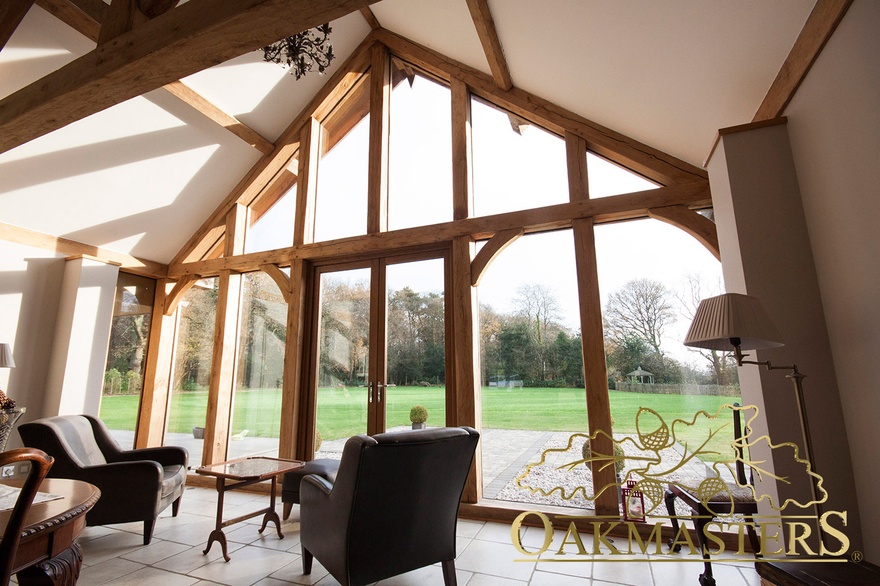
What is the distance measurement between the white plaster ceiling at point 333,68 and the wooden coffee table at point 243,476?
347 cm

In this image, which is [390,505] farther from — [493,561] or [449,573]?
[493,561]

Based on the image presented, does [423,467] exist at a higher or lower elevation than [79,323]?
lower

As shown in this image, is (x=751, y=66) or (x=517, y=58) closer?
(x=751, y=66)

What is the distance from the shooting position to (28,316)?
4824 millimetres

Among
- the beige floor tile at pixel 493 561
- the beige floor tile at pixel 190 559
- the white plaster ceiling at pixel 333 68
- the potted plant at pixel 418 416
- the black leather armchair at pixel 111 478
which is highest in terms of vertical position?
the white plaster ceiling at pixel 333 68

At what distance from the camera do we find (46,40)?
147 inches

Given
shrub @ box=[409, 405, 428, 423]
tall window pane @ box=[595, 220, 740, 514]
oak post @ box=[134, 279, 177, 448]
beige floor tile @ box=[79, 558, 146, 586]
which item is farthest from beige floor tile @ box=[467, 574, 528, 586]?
oak post @ box=[134, 279, 177, 448]

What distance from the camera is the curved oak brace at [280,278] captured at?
5238 mm

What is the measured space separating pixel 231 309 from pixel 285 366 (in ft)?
4.11

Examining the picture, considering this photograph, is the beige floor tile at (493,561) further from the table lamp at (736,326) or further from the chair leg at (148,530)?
the chair leg at (148,530)

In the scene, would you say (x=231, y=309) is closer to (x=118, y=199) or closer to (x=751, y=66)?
(x=118, y=199)

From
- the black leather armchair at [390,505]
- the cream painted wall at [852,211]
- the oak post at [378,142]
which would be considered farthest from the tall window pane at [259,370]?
the cream painted wall at [852,211]

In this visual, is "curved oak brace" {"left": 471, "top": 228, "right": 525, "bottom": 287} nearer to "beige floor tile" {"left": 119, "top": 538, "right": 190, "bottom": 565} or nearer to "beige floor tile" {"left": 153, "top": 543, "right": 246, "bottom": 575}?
"beige floor tile" {"left": 153, "top": 543, "right": 246, "bottom": 575}

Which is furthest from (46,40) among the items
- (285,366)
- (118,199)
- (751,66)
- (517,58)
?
(751,66)
